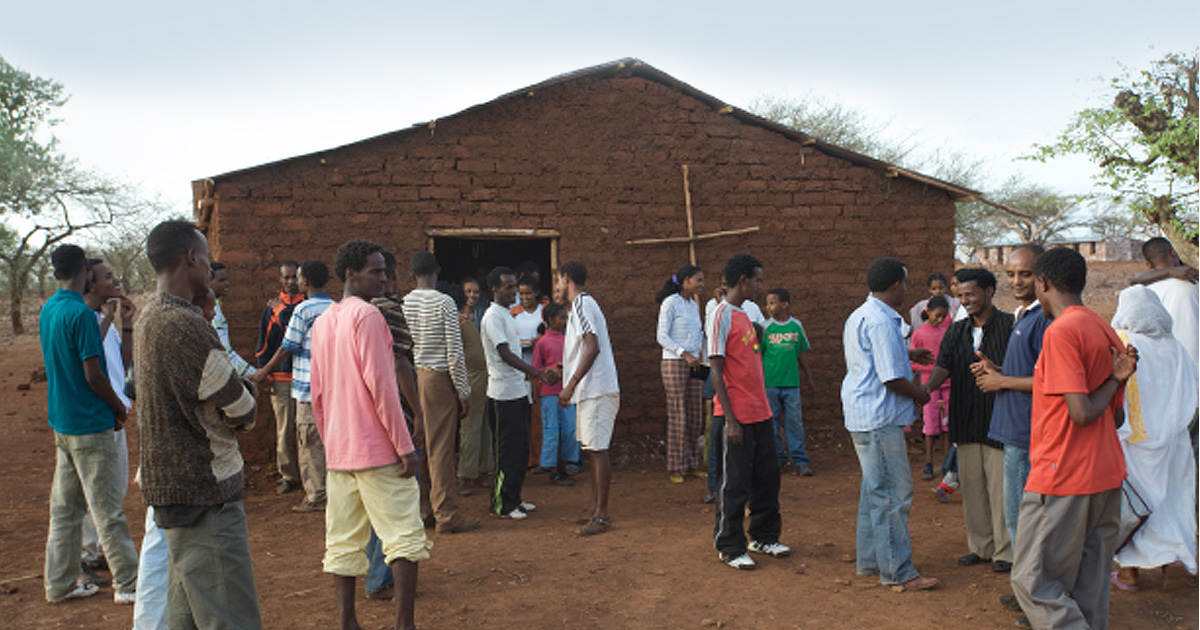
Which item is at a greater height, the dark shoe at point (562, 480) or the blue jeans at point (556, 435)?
the blue jeans at point (556, 435)

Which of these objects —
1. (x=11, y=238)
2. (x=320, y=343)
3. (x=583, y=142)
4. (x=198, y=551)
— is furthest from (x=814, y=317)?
(x=11, y=238)

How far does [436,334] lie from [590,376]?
42.4 inches

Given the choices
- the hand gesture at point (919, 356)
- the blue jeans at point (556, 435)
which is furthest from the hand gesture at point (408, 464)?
the blue jeans at point (556, 435)

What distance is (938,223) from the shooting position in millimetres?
9008

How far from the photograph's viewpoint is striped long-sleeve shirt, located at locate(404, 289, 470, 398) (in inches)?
217

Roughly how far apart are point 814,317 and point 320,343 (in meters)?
6.18

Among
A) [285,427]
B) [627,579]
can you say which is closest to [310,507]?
[285,427]

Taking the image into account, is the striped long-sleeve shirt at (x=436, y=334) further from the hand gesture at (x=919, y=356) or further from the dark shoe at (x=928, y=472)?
the dark shoe at (x=928, y=472)

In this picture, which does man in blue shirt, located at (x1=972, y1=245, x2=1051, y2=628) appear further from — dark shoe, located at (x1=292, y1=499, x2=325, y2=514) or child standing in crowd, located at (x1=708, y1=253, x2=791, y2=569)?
dark shoe, located at (x1=292, y1=499, x2=325, y2=514)

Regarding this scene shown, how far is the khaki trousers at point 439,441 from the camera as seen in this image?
18.3ft

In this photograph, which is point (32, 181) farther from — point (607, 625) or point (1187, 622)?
point (1187, 622)

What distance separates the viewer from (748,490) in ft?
16.0

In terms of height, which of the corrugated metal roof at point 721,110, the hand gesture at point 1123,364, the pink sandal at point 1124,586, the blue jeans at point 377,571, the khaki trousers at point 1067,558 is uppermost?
the corrugated metal roof at point 721,110

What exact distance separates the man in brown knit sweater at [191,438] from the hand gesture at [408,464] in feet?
2.81
